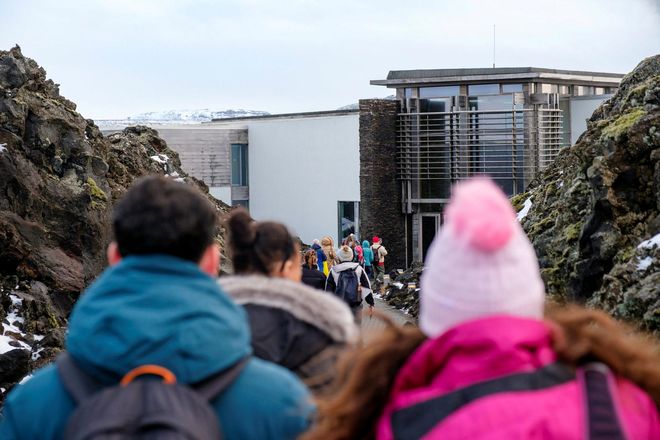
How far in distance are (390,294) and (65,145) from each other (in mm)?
10812

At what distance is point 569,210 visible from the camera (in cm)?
1399

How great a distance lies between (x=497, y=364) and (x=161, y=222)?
112cm

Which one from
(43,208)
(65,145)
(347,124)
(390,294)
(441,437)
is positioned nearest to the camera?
(441,437)

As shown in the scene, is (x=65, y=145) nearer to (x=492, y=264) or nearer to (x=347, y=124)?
(x=492, y=264)

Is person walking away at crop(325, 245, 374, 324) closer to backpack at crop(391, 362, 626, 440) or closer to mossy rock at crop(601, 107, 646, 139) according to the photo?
mossy rock at crop(601, 107, 646, 139)

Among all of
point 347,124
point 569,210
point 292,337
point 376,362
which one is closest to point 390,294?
point 569,210

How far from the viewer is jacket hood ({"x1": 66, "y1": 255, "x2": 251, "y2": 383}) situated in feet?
8.73

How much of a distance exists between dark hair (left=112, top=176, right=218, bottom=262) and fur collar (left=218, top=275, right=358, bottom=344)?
102 centimetres

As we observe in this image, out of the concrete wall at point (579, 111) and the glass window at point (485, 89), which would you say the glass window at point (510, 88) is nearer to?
the glass window at point (485, 89)

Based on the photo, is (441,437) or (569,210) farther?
(569,210)

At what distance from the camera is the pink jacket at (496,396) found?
1982mm

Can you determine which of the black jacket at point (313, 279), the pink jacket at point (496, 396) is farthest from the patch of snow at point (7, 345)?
the pink jacket at point (496, 396)

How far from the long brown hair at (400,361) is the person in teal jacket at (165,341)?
0.29 m

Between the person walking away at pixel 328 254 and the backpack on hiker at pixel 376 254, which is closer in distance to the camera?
the person walking away at pixel 328 254
